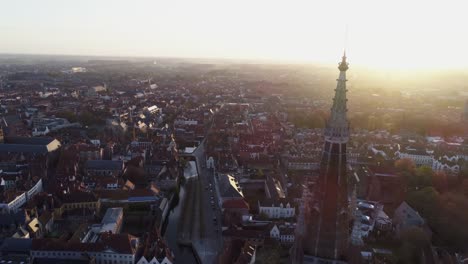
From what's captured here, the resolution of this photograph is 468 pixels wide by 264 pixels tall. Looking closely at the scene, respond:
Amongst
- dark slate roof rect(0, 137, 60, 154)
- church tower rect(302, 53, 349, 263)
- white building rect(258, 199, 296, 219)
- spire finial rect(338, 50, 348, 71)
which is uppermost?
spire finial rect(338, 50, 348, 71)

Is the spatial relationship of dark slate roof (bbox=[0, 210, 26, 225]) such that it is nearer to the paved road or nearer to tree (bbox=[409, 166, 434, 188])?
the paved road

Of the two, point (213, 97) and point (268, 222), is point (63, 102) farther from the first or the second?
point (268, 222)

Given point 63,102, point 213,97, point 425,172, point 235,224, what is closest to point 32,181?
point 235,224

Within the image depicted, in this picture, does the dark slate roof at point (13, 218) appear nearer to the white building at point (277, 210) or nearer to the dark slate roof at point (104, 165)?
the dark slate roof at point (104, 165)

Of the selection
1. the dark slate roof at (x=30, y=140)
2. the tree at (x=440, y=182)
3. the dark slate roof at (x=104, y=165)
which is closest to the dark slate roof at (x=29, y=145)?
the dark slate roof at (x=30, y=140)

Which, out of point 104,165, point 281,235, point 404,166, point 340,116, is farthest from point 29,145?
point 340,116

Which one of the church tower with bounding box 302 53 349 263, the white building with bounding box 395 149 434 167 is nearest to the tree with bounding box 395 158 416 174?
the white building with bounding box 395 149 434 167

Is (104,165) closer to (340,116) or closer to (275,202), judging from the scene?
(275,202)
